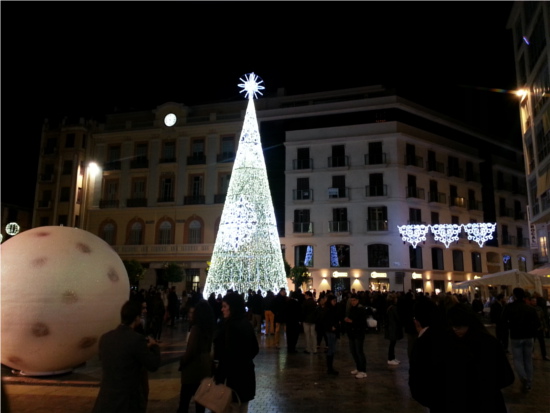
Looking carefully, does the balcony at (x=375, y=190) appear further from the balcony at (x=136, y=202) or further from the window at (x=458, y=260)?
the balcony at (x=136, y=202)

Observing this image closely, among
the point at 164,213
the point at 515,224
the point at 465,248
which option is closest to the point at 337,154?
the point at 465,248

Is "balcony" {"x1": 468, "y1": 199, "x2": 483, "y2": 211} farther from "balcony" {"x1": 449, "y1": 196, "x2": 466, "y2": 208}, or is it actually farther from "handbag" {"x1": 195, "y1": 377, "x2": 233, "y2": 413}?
"handbag" {"x1": 195, "y1": 377, "x2": 233, "y2": 413}

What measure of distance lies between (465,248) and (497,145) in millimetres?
11759

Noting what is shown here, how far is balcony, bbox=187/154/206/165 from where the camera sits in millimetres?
35438

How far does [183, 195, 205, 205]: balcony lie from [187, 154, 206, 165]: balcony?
9.06 feet

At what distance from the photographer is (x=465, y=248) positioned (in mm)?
33938

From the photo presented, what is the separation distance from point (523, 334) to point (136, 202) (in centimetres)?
3264

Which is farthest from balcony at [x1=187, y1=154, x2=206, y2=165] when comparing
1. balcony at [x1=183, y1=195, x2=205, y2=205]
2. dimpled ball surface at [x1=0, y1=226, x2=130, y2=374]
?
dimpled ball surface at [x1=0, y1=226, x2=130, y2=374]

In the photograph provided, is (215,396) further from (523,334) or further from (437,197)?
(437,197)

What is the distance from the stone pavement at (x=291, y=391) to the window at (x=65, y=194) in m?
31.5

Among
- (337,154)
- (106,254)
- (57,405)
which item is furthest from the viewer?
(337,154)

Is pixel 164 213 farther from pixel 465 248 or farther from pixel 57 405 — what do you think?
pixel 57 405

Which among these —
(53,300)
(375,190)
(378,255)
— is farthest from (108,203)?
(53,300)

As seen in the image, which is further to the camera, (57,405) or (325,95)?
(325,95)
